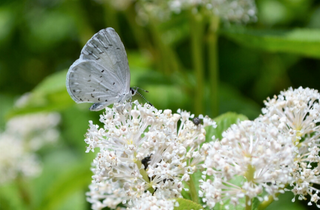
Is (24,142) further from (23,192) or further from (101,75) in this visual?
(101,75)

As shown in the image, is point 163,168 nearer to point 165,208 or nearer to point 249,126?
point 165,208

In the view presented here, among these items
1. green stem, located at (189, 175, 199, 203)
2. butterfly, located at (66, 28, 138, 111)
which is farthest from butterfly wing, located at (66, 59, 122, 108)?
green stem, located at (189, 175, 199, 203)

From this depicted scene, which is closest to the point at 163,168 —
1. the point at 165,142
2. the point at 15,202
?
the point at 165,142

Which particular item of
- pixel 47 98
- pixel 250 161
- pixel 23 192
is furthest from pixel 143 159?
pixel 23 192

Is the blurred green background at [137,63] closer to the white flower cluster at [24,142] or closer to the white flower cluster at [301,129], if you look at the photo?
the white flower cluster at [24,142]

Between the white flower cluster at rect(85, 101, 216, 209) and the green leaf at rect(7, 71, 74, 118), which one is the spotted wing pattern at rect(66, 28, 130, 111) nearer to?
the white flower cluster at rect(85, 101, 216, 209)
